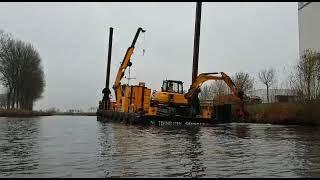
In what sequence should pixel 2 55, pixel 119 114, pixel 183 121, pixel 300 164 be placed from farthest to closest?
pixel 2 55 < pixel 119 114 < pixel 183 121 < pixel 300 164

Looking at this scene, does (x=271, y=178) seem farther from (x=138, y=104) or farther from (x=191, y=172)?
(x=138, y=104)

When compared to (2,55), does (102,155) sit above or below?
below

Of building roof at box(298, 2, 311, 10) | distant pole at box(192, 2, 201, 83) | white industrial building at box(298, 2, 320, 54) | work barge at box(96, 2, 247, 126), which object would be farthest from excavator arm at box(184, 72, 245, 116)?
building roof at box(298, 2, 311, 10)

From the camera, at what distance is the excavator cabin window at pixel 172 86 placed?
32.8 m

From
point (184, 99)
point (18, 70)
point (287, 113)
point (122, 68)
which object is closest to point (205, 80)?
point (184, 99)

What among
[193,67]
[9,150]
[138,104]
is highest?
[193,67]

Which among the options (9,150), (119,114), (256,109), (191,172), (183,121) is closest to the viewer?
(191,172)

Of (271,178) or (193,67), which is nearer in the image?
(271,178)

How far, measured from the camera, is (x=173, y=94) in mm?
31766

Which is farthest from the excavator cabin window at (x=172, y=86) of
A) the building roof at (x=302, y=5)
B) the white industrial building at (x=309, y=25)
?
the building roof at (x=302, y=5)

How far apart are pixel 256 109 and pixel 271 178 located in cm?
3473

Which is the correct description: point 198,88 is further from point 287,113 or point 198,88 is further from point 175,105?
point 287,113

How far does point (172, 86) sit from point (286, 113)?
10508mm

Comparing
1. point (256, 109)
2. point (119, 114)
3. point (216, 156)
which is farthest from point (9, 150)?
point (256, 109)
